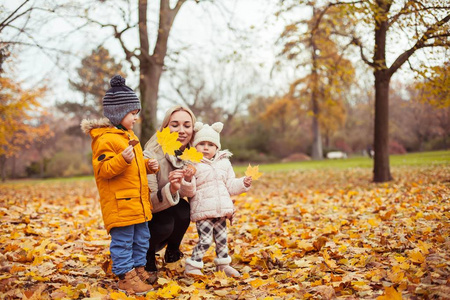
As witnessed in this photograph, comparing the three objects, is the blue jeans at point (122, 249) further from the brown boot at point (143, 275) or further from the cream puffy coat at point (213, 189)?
the cream puffy coat at point (213, 189)

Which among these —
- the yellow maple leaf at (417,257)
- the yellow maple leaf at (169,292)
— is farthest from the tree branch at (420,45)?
the yellow maple leaf at (169,292)

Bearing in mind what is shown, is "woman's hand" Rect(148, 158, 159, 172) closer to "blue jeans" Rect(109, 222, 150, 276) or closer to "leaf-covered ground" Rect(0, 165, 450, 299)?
"blue jeans" Rect(109, 222, 150, 276)

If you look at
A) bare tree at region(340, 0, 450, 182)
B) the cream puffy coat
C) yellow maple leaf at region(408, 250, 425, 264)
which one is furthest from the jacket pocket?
bare tree at region(340, 0, 450, 182)

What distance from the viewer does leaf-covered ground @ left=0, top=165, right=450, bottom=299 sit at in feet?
8.67

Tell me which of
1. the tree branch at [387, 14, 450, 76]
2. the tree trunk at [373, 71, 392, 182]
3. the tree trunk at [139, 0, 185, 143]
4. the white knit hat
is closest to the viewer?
the white knit hat

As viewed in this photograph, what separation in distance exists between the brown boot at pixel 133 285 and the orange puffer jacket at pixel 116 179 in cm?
41

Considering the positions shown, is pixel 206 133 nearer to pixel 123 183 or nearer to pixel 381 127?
pixel 123 183

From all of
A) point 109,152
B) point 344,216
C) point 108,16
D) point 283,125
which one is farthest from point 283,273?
point 283,125

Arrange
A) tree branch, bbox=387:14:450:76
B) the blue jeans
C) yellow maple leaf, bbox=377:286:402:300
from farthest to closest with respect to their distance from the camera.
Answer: tree branch, bbox=387:14:450:76
the blue jeans
yellow maple leaf, bbox=377:286:402:300

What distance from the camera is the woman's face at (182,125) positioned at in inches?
136

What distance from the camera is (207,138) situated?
→ 3.33 m

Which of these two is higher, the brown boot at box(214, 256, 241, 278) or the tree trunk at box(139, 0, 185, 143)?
the tree trunk at box(139, 0, 185, 143)

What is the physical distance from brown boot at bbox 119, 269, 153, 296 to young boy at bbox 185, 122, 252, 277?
19.1 inches

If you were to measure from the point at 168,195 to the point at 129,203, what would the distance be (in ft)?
1.27
